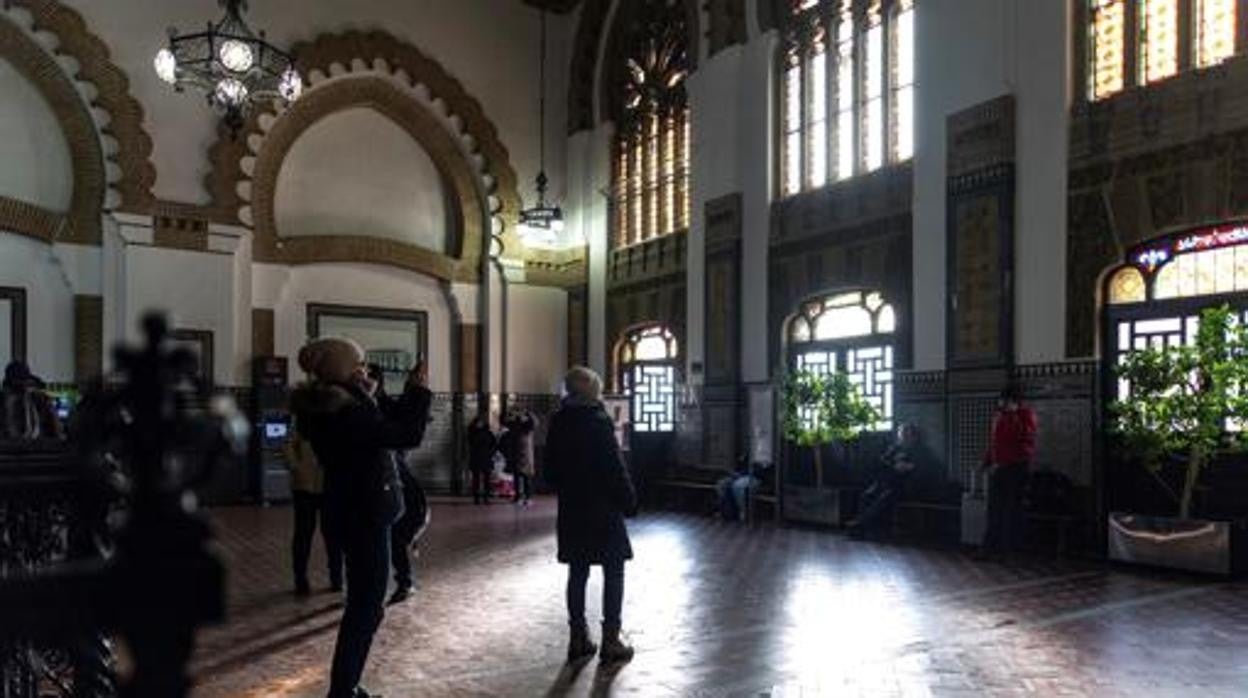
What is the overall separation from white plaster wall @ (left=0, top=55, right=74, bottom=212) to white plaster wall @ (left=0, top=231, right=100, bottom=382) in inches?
24.9

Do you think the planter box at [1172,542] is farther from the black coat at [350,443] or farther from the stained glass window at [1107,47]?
the black coat at [350,443]

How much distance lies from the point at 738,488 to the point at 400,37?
9.14 metres

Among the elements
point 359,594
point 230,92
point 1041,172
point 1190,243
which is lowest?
point 359,594

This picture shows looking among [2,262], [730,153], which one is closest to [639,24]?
[730,153]

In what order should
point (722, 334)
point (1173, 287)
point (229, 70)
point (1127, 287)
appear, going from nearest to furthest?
1. point (1173, 287)
2. point (1127, 287)
3. point (229, 70)
4. point (722, 334)

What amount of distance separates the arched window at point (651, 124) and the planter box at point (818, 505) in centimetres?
490

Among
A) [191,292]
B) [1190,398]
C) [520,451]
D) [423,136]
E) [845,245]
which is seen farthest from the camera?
[423,136]

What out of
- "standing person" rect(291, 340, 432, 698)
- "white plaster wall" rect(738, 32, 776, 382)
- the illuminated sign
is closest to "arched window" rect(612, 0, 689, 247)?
"white plaster wall" rect(738, 32, 776, 382)

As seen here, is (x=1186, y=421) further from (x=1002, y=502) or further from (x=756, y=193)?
(x=756, y=193)

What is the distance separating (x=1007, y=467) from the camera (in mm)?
9891

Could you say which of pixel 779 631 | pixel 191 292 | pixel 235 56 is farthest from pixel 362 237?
pixel 779 631

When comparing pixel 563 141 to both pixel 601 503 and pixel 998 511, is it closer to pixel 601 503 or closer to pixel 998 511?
pixel 998 511

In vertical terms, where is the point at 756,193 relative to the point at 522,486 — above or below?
above

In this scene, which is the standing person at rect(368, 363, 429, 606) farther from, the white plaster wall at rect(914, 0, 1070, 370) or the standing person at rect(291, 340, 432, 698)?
the white plaster wall at rect(914, 0, 1070, 370)
